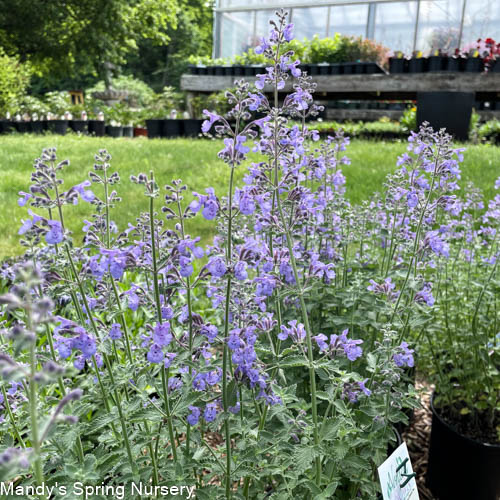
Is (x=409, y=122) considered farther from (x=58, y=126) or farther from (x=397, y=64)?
(x=58, y=126)

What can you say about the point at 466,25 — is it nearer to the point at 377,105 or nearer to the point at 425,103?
the point at 377,105

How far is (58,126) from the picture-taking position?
1241 cm

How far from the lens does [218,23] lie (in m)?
17.5

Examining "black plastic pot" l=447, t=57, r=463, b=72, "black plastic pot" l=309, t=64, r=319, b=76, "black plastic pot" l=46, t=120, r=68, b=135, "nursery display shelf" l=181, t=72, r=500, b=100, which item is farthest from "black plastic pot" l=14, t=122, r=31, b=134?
"black plastic pot" l=447, t=57, r=463, b=72

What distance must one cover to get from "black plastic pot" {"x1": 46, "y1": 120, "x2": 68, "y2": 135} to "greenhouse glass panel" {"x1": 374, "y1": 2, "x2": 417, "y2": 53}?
969 cm

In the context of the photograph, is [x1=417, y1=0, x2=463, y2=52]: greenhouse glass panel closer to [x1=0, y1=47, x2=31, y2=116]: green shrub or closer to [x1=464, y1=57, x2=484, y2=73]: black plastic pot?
[x1=464, y1=57, x2=484, y2=73]: black plastic pot

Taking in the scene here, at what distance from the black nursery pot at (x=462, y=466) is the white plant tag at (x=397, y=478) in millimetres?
686

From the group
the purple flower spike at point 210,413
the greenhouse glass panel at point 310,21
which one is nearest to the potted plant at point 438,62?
the greenhouse glass panel at point 310,21

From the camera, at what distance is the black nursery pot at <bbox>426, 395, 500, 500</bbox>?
226cm

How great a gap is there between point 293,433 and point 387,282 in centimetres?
68

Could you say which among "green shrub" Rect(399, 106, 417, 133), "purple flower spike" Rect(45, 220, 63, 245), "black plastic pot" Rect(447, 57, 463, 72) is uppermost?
"black plastic pot" Rect(447, 57, 463, 72)

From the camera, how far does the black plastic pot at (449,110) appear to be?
801 centimetres

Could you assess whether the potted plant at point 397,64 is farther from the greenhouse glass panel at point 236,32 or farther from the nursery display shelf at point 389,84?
the greenhouse glass panel at point 236,32

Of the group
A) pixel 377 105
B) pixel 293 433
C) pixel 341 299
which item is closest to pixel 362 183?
pixel 341 299
